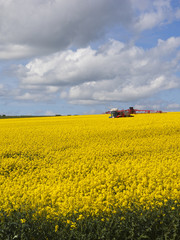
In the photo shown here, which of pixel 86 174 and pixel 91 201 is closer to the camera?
pixel 91 201

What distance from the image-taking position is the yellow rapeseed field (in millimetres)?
6821

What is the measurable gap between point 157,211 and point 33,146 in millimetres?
10428

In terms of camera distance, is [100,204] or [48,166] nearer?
[100,204]

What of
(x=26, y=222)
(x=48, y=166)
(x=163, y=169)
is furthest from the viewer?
(x=48, y=166)

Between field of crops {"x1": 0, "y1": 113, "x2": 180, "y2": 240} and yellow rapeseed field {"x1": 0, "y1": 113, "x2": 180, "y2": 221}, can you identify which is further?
yellow rapeseed field {"x1": 0, "y1": 113, "x2": 180, "y2": 221}

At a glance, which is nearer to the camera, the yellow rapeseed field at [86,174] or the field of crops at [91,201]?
the field of crops at [91,201]

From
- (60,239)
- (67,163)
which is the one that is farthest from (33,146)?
(60,239)

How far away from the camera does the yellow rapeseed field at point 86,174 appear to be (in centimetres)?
682

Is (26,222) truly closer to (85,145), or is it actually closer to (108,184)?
(108,184)

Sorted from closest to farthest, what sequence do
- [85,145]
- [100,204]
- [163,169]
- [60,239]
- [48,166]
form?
[60,239] < [100,204] < [163,169] < [48,166] < [85,145]

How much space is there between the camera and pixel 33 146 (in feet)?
50.4

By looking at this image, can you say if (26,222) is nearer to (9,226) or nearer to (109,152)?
(9,226)

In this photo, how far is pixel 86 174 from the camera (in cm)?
995

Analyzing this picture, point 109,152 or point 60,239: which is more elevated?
point 109,152
